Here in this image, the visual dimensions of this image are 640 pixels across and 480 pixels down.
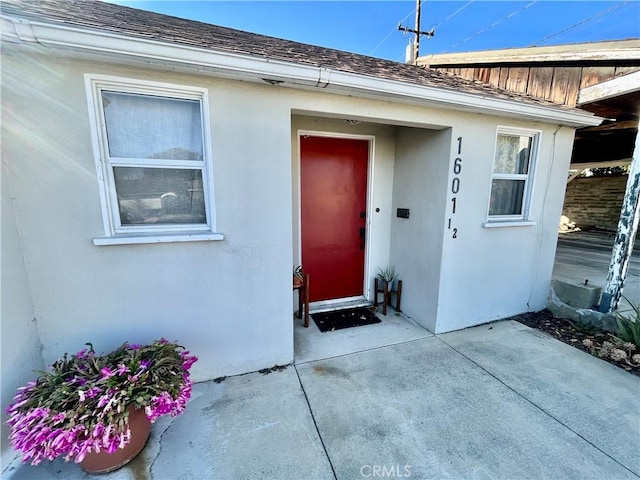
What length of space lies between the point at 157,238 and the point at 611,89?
5.23 metres

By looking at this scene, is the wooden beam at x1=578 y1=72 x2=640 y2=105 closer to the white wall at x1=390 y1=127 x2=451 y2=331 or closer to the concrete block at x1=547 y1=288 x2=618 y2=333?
the white wall at x1=390 y1=127 x2=451 y2=331

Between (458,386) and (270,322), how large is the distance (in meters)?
1.83

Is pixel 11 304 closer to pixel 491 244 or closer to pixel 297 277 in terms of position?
pixel 297 277

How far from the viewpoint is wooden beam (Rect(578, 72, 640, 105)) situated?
299 centimetres

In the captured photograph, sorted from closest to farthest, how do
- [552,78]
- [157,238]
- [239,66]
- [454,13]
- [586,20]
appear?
[239,66]
[157,238]
[552,78]
[586,20]
[454,13]

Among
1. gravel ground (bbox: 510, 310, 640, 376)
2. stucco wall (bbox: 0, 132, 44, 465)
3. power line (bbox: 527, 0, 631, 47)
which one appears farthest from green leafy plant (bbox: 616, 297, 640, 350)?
stucco wall (bbox: 0, 132, 44, 465)

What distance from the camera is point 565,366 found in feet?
9.02

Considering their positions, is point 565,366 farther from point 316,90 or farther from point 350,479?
point 316,90

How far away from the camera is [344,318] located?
373 cm

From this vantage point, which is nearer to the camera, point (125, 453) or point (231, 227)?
point (125, 453)

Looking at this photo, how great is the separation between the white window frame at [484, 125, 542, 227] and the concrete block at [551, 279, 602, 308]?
3.59ft

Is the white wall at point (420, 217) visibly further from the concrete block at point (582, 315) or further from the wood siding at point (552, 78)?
the wood siding at point (552, 78)

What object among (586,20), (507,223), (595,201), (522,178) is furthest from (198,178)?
(595,201)

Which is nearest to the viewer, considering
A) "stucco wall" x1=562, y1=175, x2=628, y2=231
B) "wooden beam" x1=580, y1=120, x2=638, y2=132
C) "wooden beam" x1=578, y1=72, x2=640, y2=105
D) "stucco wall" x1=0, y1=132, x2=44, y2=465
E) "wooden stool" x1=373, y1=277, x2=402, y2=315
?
"stucco wall" x1=0, y1=132, x2=44, y2=465
